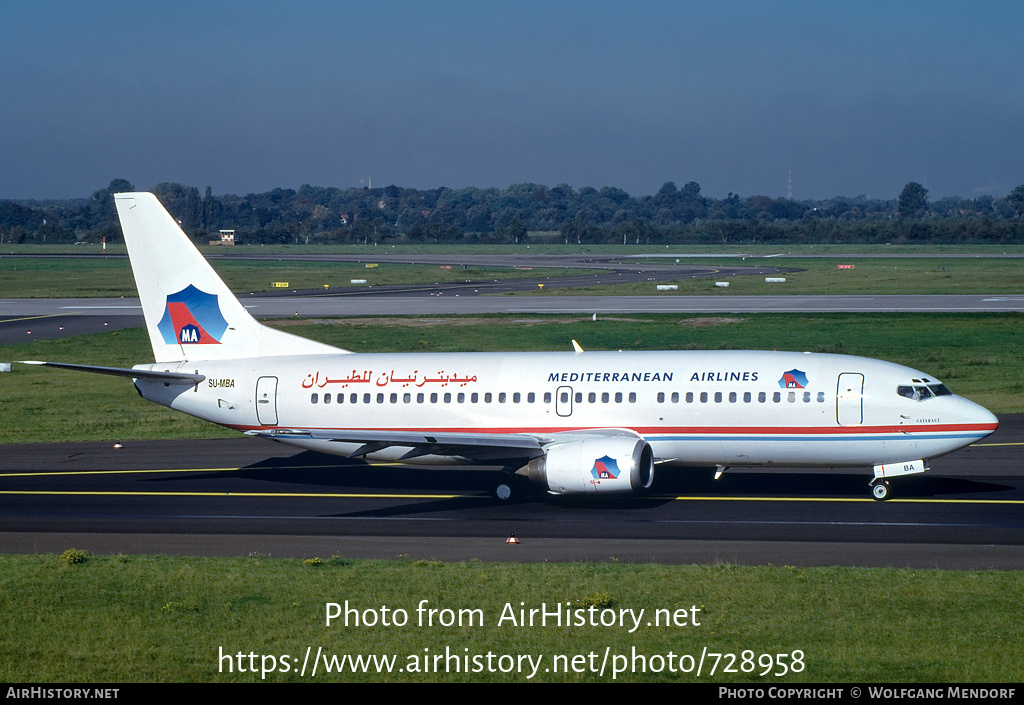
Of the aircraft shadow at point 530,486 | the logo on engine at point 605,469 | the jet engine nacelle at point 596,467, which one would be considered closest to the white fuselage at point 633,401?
the aircraft shadow at point 530,486

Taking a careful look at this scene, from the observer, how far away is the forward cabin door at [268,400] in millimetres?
35562

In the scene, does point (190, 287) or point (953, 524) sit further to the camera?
point (190, 287)

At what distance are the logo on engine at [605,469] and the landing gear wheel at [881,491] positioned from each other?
7.94 meters

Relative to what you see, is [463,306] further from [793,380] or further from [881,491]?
[881,491]

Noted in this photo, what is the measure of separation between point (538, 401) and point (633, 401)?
2.91 metres

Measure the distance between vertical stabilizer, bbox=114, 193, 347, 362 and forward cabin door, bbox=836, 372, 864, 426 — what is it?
55.5 feet

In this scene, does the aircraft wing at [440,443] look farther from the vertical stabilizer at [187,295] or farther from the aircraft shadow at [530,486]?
the vertical stabilizer at [187,295]

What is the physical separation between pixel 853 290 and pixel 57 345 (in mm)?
74370

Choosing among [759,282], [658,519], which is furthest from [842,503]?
→ [759,282]

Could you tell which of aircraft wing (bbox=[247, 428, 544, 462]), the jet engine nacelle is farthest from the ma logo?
aircraft wing (bbox=[247, 428, 544, 462])

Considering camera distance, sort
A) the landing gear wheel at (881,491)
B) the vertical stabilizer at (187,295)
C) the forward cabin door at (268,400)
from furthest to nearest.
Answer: the vertical stabilizer at (187,295) < the forward cabin door at (268,400) < the landing gear wheel at (881,491)

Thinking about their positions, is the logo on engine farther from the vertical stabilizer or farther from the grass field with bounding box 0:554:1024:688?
the vertical stabilizer

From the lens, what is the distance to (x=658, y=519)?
99.2 ft
